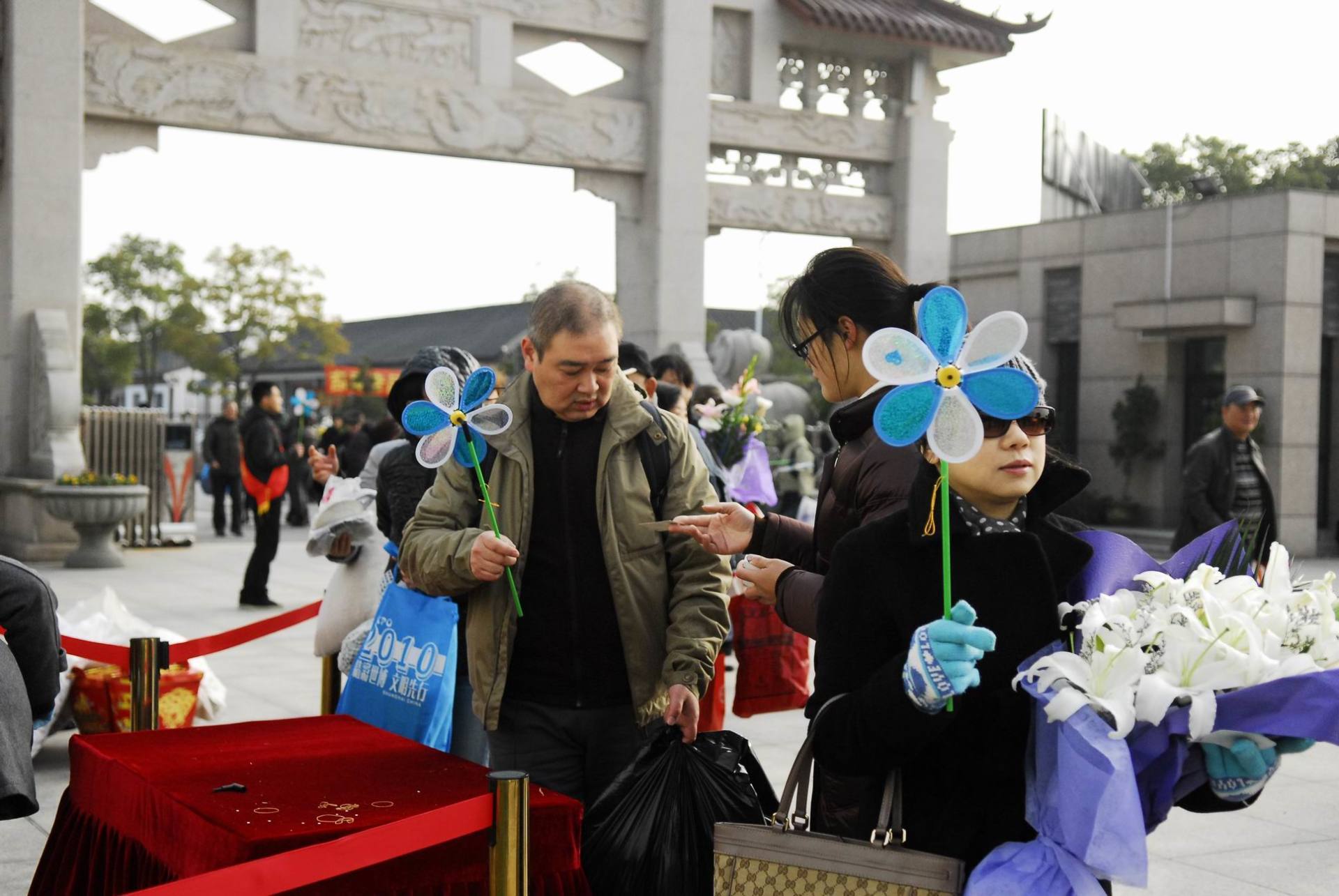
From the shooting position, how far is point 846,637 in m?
2.19

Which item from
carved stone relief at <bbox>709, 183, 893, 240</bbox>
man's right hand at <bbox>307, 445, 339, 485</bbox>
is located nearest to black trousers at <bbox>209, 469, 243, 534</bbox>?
carved stone relief at <bbox>709, 183, 893, 240</bbox>

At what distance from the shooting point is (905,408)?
6.57 ft

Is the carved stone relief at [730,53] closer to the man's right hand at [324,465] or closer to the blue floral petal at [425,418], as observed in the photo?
the man's right hand at [324,465]

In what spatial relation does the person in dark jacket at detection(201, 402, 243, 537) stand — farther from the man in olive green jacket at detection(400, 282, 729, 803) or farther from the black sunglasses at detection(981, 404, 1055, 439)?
the black sunglasses at detection(981, 404, 1055, 439)

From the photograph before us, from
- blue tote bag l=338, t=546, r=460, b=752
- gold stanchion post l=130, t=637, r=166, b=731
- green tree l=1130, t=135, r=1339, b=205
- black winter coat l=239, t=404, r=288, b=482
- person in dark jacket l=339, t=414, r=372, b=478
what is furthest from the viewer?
green tree l=1130, t=135, r=1339, b=205

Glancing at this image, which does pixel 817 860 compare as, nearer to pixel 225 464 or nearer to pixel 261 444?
pixel 261 444

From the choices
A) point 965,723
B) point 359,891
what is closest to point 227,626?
point 359,891

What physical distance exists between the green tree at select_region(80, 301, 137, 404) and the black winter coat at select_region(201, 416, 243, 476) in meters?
25.4

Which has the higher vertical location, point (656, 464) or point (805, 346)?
point (805, 346)

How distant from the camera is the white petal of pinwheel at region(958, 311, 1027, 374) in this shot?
1990 mm

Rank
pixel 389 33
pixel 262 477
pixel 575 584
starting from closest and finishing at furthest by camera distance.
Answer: pixel 575 584, pixel 262 477, pixel 389 33

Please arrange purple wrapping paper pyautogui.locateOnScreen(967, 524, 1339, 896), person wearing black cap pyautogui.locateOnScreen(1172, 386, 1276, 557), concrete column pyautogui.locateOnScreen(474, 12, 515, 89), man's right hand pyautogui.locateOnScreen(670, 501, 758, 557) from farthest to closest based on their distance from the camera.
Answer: concrete column pyautogui.locateOnScreen(474, 12, 515, 89) < person wearing black cap pyautogui.locateOnScreen(1172, 386, 1276, 557) < man's right hand pyautogui.locateOnScreen(670, 501, 758, 557) < purple wrapping paper pyautogui.locateOnScreen(967, 524, 1339, 896)

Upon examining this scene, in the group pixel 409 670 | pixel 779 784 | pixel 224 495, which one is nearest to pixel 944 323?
pixel 409 670

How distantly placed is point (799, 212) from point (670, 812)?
1449 centimetres
